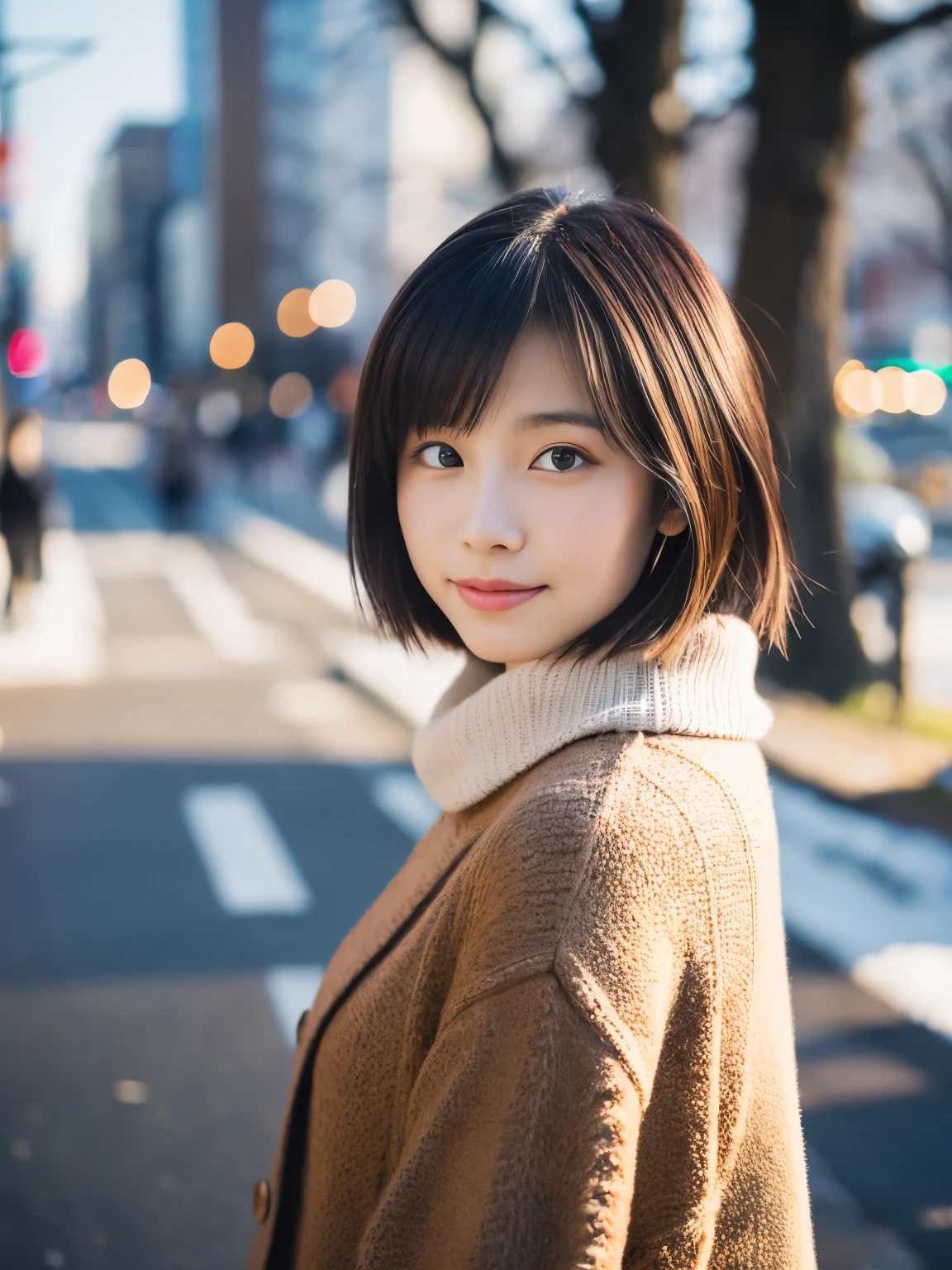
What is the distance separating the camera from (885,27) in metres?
7.37

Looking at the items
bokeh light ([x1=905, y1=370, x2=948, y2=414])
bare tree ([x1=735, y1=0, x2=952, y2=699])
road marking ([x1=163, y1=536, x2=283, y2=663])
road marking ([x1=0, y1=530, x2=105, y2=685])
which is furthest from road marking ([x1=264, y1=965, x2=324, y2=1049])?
bokeh light ([x1=905, y1=370, x2=948, y2=414])

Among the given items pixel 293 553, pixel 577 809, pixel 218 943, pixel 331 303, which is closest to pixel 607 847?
pixel 577 809

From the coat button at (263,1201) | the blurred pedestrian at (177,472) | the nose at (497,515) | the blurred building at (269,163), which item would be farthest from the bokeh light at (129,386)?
the nose at (497,515)

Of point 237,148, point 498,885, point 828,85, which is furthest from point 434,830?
point 237,148

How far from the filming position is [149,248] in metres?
118

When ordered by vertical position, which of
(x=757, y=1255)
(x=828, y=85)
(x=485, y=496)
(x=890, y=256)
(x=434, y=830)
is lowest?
(x=757, y=1255)

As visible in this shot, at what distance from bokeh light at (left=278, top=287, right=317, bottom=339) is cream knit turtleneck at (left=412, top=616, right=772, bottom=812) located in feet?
113

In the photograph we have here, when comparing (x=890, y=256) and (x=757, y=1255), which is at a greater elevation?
(x=890, y=256)

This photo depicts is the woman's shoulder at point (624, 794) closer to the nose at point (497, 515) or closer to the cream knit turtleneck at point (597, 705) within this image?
the cream knit turtleneck at point (597, 705)

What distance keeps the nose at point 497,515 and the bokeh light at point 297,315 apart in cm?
3451

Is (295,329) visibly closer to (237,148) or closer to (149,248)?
(237,148)

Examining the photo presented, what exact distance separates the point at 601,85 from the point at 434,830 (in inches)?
368

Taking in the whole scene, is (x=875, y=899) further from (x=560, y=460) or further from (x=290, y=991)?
(x=560, y=460)

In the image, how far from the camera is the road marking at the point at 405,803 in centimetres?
624
